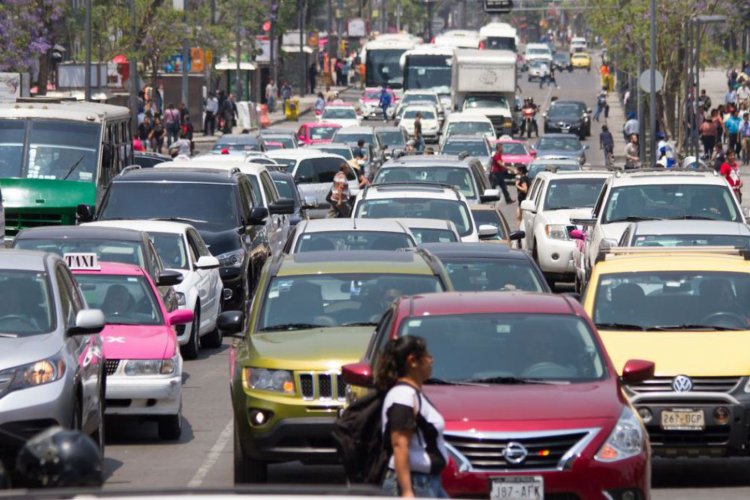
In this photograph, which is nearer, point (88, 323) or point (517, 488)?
point (517, 488)

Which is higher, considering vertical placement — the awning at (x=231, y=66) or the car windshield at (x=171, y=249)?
the awning at (x=231, y=66)

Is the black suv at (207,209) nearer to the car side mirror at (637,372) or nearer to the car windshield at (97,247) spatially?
the car windshield at (97,247)

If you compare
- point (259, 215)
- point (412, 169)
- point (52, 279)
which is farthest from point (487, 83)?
point (52, 279)

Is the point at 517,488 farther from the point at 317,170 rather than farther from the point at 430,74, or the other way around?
the point at 430,74

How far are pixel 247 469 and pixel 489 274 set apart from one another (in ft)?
17.4

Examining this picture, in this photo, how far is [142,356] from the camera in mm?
14820

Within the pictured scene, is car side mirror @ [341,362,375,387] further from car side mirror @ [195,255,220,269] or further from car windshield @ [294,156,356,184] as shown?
car windshield @ [294,156,356,184]

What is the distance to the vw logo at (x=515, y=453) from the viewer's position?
9.58 m

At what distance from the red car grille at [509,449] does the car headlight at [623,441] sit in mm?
228

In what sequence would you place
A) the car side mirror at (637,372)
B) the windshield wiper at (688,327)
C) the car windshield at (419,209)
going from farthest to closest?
the car windshield at (419,209), the windshield wiper at (688,327), the car side mirror at (637,372)

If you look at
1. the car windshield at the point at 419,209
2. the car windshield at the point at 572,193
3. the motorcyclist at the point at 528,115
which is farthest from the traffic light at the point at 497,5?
the car windshield at the point at 419,209

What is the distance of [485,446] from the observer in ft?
31.5

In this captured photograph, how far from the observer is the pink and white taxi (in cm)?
1462

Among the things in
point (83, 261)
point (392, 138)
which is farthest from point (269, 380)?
point (392, 138)
